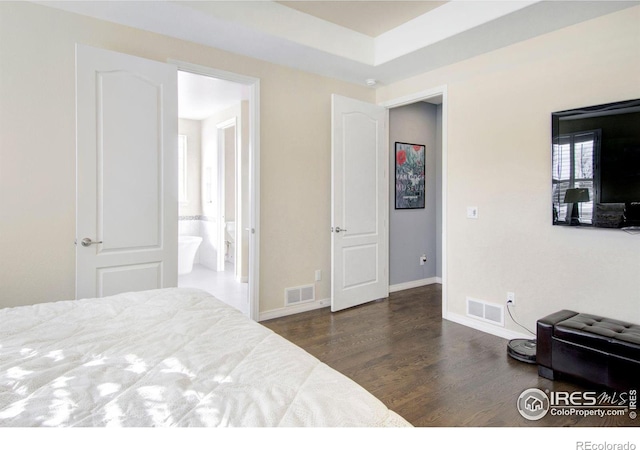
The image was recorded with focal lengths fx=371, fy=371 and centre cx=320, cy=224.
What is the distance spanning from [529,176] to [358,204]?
1.77 meters

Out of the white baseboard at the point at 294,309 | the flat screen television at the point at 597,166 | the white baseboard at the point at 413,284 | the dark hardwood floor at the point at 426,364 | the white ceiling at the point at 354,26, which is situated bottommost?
the dark hardwood floor at the point at 426,364

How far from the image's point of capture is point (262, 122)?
375 cm

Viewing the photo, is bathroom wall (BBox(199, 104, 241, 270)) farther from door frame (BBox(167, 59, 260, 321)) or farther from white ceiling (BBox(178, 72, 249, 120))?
door frame (BBox(167, 59, 260, 321))

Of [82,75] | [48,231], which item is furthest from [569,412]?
[82,75]

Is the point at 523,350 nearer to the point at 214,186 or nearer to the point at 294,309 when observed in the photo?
the point at 294,309

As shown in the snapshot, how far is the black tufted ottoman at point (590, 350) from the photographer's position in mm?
2174

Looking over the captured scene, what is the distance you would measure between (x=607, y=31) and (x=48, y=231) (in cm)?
436

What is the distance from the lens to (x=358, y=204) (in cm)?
432

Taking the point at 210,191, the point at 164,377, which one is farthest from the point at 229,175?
the point at 164,377

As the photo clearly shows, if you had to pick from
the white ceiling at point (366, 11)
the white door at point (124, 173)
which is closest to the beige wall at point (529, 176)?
the white ceiling at point (366, 11)

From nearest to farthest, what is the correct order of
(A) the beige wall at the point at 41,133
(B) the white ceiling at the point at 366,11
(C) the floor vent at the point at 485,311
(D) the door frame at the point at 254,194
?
1. (A) the beige wall at the point at 41,133
2. (B) the white ceiling at the point at 366,11
3. (C) the floor vent at the point at 485,311
4. (D) the door frame at the point at 254,194

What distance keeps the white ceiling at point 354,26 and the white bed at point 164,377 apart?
2.31 metres

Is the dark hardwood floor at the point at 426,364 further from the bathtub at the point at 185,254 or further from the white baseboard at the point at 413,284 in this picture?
the bathtub at the point at 185,254

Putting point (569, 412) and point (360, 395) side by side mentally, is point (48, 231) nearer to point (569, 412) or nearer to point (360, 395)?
point (360, 395)
